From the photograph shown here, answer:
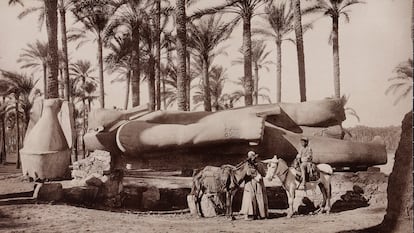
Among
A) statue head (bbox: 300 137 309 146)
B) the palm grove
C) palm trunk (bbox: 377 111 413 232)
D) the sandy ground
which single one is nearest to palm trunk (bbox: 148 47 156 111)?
the palm grove

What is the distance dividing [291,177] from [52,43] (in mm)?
4884

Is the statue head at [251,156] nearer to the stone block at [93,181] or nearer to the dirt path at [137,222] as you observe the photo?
the dirt path at [137,222]

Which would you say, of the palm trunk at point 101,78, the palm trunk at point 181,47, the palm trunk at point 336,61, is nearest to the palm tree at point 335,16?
the palm trunk at point 336,61

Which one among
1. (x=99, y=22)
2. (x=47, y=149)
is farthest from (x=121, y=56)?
(x=47, y=149)

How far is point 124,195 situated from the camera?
7.15 m

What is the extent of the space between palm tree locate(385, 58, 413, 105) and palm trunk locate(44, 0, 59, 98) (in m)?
5.70

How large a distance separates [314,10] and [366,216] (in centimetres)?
699

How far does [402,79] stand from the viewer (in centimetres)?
605

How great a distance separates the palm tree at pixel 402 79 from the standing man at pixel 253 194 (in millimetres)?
2173

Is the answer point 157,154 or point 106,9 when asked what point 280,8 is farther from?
point 157,154

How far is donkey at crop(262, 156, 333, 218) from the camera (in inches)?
242

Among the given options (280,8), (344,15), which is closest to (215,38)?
(280,8)

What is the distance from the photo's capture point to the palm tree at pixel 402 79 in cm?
583

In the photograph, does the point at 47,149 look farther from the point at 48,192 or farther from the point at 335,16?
the point at 335,16
